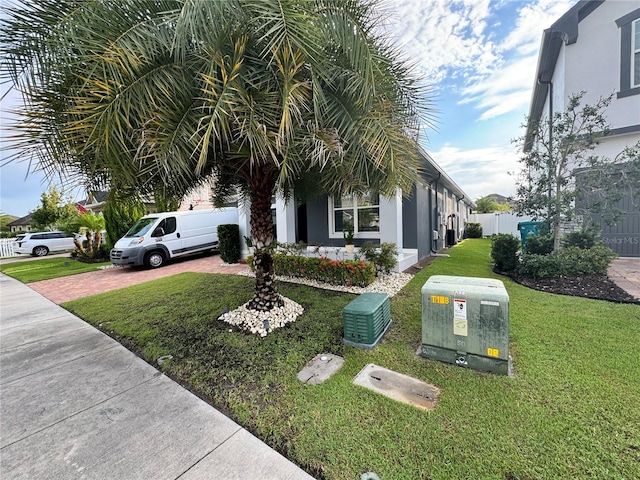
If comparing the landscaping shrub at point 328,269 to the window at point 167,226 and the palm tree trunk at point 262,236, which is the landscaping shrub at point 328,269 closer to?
the palm tree trunk at point 262,236

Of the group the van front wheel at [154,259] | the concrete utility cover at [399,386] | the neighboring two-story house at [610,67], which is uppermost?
the neighboring two-story house at [610,67]

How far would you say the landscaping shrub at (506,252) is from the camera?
23.1ft

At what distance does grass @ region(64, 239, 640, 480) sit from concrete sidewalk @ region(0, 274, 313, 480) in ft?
0.61

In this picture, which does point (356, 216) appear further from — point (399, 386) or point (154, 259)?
point (154, 259)

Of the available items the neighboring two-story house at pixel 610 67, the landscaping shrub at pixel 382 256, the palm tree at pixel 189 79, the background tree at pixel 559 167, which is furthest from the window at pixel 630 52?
the palm tree at pixel 189 79

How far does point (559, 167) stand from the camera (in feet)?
21.6

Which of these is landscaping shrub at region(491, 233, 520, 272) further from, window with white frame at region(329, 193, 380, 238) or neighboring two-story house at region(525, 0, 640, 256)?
window with white frame at region(329, 193, 380, 238)

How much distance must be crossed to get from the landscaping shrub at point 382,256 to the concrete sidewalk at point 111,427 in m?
5.06

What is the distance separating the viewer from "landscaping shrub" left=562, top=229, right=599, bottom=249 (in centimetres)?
711

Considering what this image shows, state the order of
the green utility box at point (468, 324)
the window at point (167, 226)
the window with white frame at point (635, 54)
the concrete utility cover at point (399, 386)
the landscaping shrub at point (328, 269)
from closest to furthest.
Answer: the concrete utility cover at point (399, 386)
the green utility box at point (468, 324)
the landscaping shrub at point (328, 269)
the window with white frame at point (635, 54)
the window at point (167, 226)

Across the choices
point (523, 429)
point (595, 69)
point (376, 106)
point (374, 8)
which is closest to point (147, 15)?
point (374, 8)

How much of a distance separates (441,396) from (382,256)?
4.38 meters

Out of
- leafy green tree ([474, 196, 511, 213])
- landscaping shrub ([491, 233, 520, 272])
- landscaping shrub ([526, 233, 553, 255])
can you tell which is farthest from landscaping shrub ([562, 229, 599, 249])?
leafy green tree ([474, 196, 511, 213])

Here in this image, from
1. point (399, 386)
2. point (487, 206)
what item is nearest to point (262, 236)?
point (399, 386)
